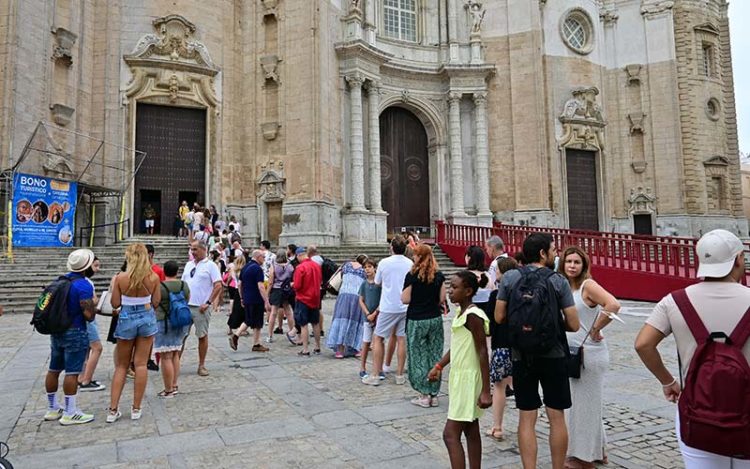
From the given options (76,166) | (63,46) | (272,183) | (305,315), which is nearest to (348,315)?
(305,315)

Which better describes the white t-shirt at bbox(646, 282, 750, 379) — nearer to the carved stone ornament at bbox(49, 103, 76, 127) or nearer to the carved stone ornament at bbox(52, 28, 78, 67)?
the carved stone ornament at bbox(49, 103, 76, 127)

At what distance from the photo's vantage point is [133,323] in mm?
5207

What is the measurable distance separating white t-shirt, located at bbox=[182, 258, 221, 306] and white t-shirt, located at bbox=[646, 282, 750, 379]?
18.4 feet

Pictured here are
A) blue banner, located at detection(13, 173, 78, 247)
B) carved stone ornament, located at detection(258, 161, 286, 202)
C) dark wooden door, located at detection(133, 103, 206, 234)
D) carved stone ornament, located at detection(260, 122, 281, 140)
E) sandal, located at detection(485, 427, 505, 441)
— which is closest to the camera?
sandal, located at detection(485, 427, 505, 441)

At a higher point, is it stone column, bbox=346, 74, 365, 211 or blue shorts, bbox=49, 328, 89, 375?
stone column, bbox=346, 74, 365, 211

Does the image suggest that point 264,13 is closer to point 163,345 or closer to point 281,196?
point 281,196

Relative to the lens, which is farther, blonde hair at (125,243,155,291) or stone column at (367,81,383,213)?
stone column at (367,81,383,213)

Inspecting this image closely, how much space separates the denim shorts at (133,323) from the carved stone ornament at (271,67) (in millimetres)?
17484

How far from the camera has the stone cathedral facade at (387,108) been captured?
64.7ft

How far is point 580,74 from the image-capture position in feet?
89.7

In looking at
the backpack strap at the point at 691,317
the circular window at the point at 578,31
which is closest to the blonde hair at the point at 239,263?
the backpack strap at the point at 691,317

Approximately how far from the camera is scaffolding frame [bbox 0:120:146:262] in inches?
618

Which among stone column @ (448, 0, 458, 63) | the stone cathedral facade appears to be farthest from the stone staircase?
stone column @ (448, 0, 458, 63)

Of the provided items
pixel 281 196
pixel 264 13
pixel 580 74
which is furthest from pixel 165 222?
pixel 580 74
